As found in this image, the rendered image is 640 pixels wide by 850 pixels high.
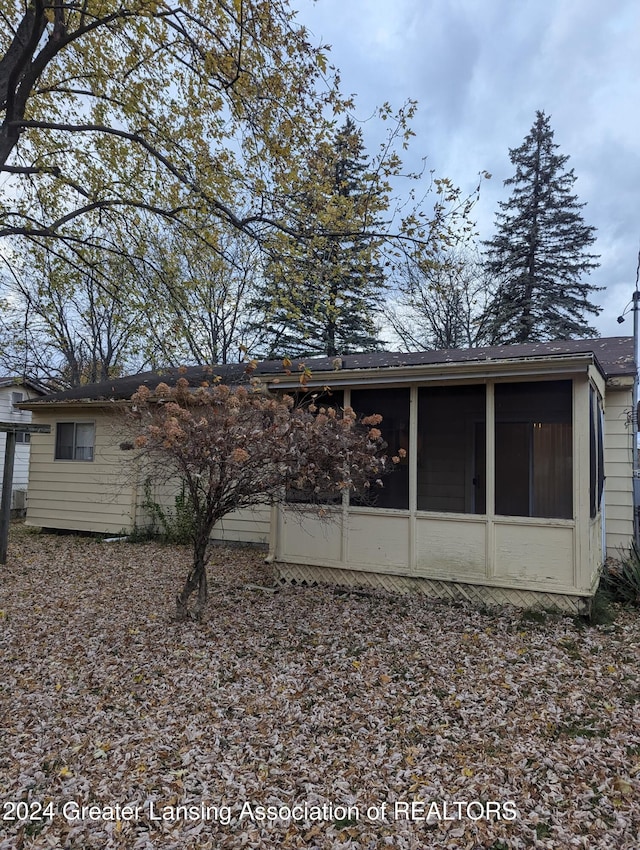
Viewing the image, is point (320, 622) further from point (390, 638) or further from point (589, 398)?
point (589, 398)

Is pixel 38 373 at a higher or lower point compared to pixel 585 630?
higher

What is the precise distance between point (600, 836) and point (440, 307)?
18194mm

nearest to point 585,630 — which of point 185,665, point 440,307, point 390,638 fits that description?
point 390,638

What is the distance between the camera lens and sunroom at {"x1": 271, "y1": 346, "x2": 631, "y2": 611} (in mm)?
4645

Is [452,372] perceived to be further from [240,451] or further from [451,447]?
[240,451]

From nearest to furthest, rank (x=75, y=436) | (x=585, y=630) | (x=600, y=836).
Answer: (x=600, y=836)
(x=585, y=630)
(x=75, y=436)

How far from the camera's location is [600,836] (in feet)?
6.86

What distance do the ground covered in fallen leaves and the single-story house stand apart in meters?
0.44

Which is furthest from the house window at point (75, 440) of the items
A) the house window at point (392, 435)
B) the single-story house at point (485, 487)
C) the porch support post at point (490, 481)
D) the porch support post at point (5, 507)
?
the porch support post at point (490, 481)

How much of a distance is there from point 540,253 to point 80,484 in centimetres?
1760

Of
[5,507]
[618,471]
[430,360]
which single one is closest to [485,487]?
[430,360]

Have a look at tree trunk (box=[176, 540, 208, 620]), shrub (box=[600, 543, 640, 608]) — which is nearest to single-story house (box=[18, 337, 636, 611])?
shrub (box=[600, 543, 640, 608])

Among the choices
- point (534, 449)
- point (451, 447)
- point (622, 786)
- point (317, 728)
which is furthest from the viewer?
point (451, 447)

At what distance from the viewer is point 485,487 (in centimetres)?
503
